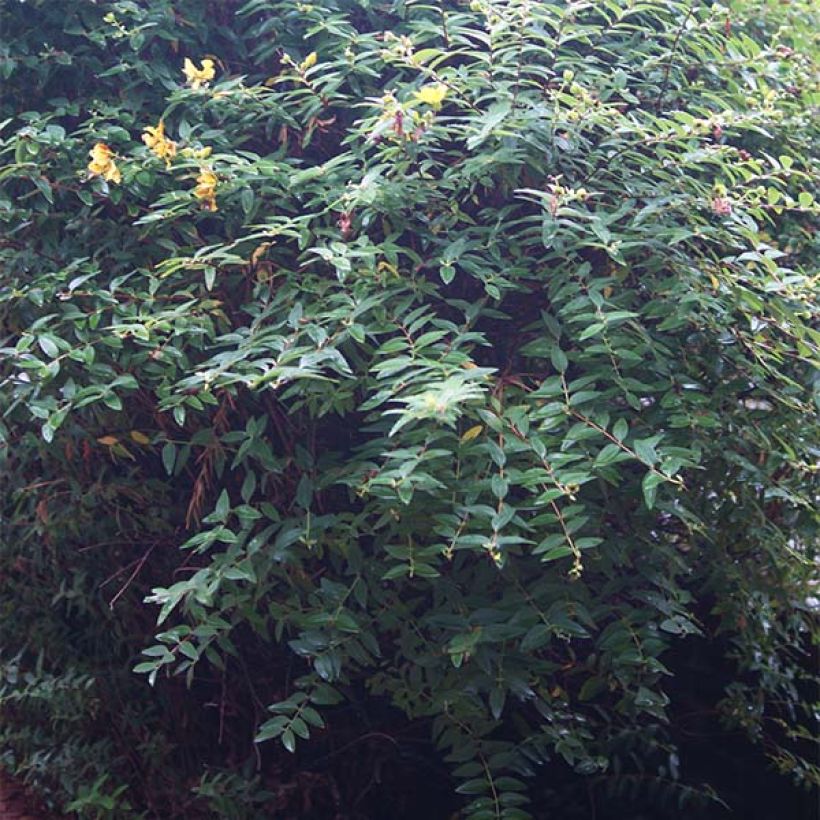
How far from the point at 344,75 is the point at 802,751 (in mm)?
2249

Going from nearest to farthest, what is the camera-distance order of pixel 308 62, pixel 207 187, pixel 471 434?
pixel 471 434 < pixel 207 187 < pixel 308 62

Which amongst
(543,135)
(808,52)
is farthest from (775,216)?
(543,135)

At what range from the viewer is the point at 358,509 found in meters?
2.64

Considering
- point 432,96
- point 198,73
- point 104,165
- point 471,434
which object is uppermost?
point 432,96

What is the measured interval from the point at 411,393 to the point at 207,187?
0.72m

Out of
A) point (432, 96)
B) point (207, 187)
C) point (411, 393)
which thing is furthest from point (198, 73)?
point (411, 393)

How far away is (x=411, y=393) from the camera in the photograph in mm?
2178

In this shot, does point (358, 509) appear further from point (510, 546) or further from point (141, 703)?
point (141, 703)

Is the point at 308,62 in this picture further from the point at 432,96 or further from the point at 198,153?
the point at 432,96

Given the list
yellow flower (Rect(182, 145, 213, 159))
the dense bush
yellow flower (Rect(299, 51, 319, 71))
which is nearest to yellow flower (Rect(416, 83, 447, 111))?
the dense bush

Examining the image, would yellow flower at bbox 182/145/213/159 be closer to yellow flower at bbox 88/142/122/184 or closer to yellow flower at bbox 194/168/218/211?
yellow flower at bbox 194/168/218/211

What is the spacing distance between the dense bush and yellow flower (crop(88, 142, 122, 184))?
1 cm

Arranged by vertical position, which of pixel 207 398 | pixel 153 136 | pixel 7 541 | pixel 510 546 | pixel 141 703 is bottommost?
pixel 141 703

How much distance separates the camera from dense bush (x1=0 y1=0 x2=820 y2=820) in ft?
7.55
